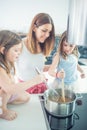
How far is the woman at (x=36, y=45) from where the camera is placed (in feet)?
3.34

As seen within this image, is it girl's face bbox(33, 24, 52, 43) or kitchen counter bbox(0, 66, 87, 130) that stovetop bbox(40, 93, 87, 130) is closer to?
kitchen counter bbox(0, 66, 87, 130)

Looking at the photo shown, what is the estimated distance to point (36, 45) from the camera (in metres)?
1.05

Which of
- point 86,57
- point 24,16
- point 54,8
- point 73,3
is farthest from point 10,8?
point 86,57

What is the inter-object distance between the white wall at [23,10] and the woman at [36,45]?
0.03 meters

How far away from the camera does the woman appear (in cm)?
102

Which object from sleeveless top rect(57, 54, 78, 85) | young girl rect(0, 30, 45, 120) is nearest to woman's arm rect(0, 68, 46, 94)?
young girl rect(0, 30, 45, 120)

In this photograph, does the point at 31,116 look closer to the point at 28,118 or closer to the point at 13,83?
the point at 28,118

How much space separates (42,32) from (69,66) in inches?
8.8

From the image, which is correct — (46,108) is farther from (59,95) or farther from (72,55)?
(72,55)

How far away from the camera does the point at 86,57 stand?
3.68 ft

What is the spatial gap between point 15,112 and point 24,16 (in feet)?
1.40

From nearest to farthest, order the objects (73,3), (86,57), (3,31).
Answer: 1. (73,3)
2. (3,31)
3. (86,57)

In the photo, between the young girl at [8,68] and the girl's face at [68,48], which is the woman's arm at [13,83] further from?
the girl's face at [68,48]

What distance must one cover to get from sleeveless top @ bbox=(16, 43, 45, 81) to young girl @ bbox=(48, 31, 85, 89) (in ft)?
0.24
